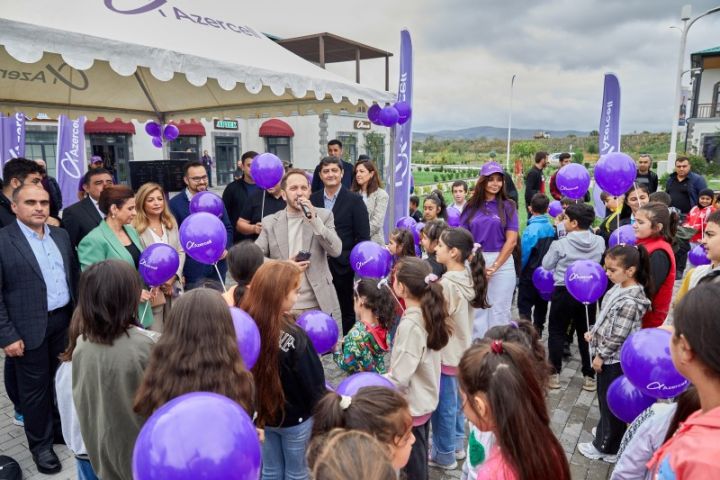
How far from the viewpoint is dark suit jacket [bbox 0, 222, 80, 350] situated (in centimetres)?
272

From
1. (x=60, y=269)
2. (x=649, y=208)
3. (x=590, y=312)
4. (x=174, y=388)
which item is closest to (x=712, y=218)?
(x=649, y=208)

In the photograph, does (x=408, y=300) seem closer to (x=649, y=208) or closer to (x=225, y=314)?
(x=225, y=314)

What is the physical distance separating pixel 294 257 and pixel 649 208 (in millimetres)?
2580

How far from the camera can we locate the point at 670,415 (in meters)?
1.53

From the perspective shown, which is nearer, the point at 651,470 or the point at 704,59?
the point at 651,470

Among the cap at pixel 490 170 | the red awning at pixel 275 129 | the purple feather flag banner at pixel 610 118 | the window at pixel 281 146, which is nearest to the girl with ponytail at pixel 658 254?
the cap at pixel 490 170

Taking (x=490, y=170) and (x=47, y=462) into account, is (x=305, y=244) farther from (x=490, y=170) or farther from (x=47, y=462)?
(x=47, y=462)

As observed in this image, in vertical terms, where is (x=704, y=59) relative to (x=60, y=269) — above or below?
above

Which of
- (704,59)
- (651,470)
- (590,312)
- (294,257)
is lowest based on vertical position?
(590,312)

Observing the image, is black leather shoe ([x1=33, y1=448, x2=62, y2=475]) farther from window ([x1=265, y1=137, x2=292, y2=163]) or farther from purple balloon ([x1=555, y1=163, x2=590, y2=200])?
window ([x1=265, y1=137, x2=292, y2=163])

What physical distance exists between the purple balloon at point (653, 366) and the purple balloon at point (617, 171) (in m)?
2.31

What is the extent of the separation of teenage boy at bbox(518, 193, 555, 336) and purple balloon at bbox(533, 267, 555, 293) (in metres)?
0.38

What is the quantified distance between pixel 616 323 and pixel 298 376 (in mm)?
2041

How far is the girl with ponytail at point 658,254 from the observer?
3090 mm
